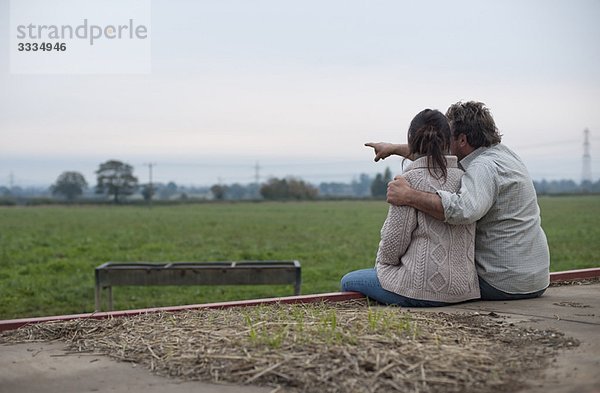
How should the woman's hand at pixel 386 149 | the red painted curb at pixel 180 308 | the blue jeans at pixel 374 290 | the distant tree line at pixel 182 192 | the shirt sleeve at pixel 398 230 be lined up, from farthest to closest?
the distant tree line at pixel 182 192
the woman's hand at pixel 386 149
the blue jeans at pixel 374 290
the shirt sleeve at pixel 398 230
the red painted curb at pixel 180 308

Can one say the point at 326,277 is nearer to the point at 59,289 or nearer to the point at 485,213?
the point at 59,289

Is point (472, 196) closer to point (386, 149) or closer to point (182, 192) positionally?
point (386, 149)

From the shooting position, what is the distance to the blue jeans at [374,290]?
4.25 metres

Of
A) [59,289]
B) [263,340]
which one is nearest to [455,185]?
[263,340]

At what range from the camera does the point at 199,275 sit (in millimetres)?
8445

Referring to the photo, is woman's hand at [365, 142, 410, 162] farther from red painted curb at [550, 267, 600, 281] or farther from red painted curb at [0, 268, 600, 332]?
red painted curb at [550, 267, 600, 281]

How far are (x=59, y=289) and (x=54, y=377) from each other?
34.5 ft

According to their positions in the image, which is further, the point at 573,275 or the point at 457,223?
the point at 573,275

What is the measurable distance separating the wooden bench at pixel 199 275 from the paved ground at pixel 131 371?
4.43m

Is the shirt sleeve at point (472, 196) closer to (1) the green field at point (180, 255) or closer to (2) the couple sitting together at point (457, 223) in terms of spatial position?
(2) the couple sitting together at point (457, 223)

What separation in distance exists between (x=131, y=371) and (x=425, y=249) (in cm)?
182

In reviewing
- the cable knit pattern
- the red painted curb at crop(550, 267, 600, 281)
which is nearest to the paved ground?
the cable knit pattern

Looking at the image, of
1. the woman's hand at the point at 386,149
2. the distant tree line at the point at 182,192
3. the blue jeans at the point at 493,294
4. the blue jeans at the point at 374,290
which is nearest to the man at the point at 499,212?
the blue jeans at the point at 493,294

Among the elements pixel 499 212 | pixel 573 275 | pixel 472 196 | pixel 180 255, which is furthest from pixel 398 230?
pixel 180 255
